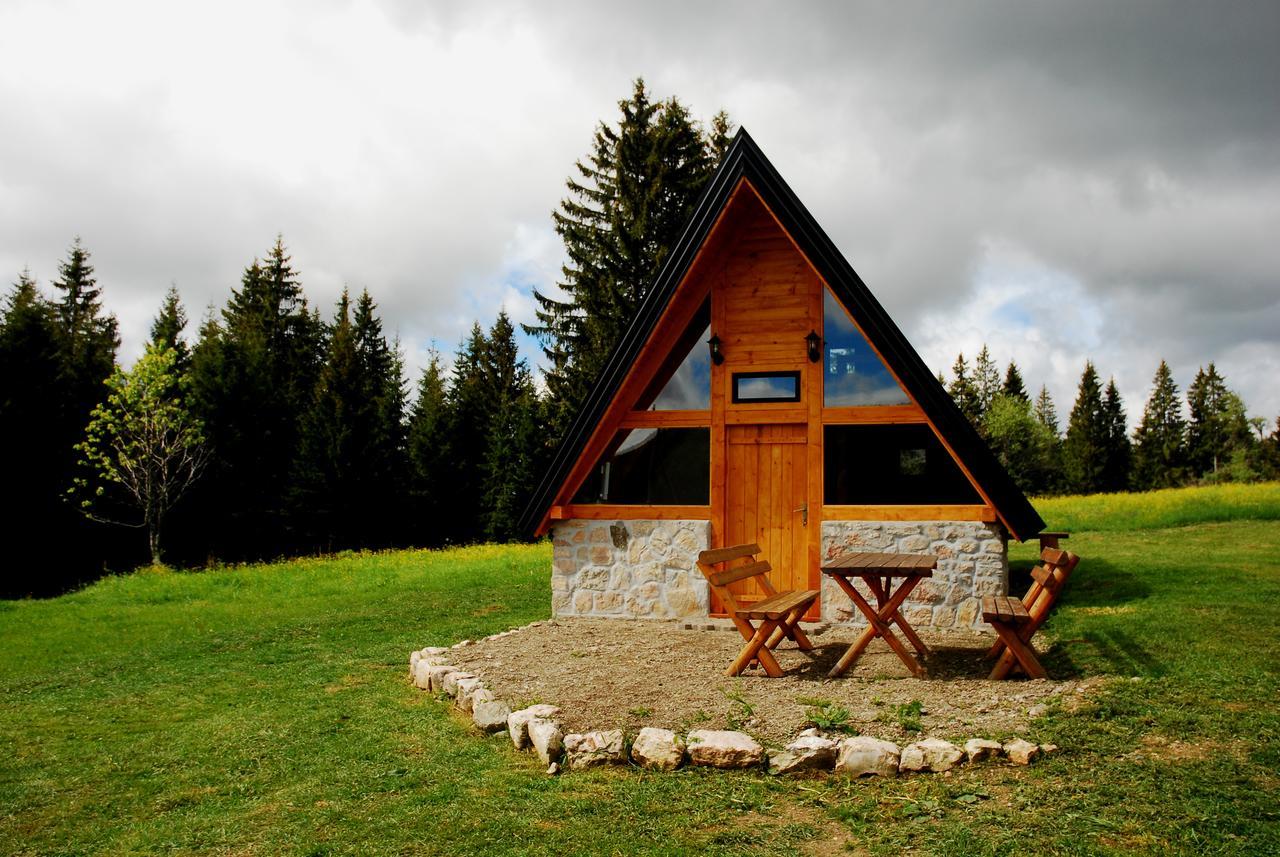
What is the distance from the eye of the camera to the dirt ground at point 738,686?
204 inches

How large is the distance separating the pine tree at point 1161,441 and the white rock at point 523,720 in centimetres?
5379

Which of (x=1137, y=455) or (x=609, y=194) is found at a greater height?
(x=609, y=194)

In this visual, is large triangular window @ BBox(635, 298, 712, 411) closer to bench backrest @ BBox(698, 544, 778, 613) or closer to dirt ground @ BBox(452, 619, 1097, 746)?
bench backrest @ BBox(698, 544, 778, 613)

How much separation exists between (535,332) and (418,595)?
15508 millimetres

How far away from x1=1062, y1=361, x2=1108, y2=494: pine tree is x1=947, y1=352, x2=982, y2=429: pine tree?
586cm

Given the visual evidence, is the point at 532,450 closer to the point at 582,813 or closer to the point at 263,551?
the point at 263,551

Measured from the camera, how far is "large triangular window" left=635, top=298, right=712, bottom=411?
977 centimetres

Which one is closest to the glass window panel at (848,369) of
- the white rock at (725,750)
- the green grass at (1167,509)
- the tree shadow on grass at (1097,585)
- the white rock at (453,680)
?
the tree shadow on grass at (1097,585)

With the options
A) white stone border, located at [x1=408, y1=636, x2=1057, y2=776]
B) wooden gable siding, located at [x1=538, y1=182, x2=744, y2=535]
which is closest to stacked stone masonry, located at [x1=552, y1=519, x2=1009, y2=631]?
wooden gable siding, located at [x1=538, y1=182, x2=744, y2=535]

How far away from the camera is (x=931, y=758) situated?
14.7ft

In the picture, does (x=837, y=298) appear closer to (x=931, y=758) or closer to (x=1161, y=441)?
(x=931, y=758)

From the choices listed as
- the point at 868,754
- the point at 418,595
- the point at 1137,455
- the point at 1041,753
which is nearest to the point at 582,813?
the point at 868,754

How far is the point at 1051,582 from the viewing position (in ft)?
20.6

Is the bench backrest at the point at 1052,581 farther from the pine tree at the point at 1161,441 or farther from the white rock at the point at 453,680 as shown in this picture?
the pine tree at the point at 1161,441
